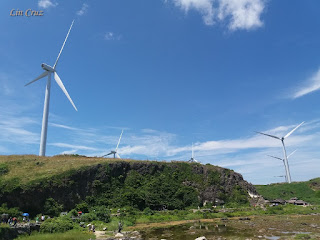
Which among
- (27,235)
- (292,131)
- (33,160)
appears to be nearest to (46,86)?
(33,160)

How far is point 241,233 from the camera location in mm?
27406

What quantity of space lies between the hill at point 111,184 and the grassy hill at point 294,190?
23556 millimetres

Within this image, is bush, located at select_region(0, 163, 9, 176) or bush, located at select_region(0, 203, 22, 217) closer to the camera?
bush, located at select_region(0, 203, 22, 217)

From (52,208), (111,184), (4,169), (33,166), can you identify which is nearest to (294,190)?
(111,184)

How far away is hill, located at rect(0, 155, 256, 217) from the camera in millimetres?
41562

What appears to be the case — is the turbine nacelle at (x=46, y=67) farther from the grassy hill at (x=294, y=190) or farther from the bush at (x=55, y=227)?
the grassy hill at (x=294, y=190)

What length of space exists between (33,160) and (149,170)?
86.9ft

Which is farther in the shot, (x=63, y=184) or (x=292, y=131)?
(x=292, y=131)

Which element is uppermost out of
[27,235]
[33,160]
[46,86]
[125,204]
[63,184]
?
[46,86]

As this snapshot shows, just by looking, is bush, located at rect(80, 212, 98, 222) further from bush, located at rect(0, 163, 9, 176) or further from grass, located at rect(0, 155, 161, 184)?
bush, located at rect(0, 163, 9, 176)

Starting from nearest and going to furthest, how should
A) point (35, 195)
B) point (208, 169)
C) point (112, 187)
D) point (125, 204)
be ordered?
1. point (35, 195)
2. point (125, 204)
3. point (112, 187)
4. point (208, 169)

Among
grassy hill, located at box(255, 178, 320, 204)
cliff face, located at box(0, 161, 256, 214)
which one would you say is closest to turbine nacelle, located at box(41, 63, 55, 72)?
cliff face, located at box(0, 161, 256, 214)

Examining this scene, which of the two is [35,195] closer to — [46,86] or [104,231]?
[104,231]

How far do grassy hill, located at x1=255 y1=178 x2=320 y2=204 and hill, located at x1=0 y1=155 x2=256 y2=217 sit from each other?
23.6 meters
